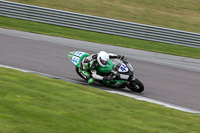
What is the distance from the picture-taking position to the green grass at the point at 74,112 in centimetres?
609

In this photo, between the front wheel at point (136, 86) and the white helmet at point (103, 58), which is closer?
the white helmet at point (103, 58)


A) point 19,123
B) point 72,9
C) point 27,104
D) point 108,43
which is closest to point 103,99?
point 27,104

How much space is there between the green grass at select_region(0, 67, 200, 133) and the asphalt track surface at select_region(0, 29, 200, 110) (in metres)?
2.14

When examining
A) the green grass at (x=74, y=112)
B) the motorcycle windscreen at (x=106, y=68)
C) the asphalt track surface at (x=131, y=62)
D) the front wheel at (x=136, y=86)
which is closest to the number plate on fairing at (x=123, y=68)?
the motorcycle windscreen at (x=106, y=68)

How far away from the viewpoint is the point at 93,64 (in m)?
10.4

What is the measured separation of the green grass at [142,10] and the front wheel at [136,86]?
37.4 ft

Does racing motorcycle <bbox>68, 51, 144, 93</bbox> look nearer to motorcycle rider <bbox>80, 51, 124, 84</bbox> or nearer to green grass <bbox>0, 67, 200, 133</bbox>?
motorcycle rider <bbox>80, 51, 124, 84</bbox>

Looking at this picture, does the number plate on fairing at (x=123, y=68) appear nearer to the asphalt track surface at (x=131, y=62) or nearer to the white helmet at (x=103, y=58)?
the white helmet at (x=103, y=58)

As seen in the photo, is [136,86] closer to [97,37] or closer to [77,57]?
[77,57]

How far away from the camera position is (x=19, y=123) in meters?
5.83

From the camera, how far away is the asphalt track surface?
36.2 ft

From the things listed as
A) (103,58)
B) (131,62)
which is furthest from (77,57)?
(131,62)

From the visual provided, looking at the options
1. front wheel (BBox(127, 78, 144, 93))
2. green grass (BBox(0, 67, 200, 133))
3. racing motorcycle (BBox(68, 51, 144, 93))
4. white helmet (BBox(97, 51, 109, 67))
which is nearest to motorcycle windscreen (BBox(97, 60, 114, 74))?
racing motorcycle (BBox(68, 51, 144, 93))

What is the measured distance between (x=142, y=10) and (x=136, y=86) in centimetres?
1404
